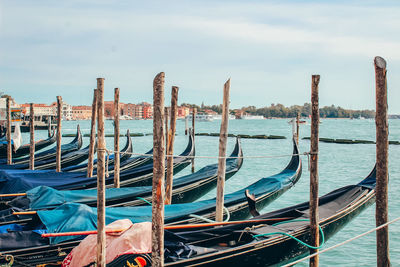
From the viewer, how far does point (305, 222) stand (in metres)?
4.72

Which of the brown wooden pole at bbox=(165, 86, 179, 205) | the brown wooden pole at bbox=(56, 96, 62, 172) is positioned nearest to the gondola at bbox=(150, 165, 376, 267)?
the brown wooden pole at bbox=(165, 86, 179, 205)

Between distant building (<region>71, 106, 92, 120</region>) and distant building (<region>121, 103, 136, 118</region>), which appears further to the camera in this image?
distant building (<region>121, 103, 136, 118</region>)

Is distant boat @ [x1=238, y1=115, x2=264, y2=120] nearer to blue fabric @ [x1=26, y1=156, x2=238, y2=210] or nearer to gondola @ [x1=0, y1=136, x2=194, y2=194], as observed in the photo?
gondola @ [x1=0, y1=136, x2=194, y2=194]

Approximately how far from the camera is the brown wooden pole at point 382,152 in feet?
13.0

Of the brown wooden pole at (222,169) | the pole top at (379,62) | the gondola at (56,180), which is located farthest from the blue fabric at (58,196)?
the pole top at (379,62)

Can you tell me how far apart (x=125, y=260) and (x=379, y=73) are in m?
2.75

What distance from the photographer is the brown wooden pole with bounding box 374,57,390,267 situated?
13.0 feet

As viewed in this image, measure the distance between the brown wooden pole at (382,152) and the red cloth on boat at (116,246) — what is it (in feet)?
7.12

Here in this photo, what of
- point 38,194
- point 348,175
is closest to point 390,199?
point 348,175

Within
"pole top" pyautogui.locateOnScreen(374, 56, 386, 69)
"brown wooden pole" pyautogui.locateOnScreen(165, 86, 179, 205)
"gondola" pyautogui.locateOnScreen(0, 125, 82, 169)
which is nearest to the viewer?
"pole top" pyautogui.locateOnScreen(374, 56, 386, 69)

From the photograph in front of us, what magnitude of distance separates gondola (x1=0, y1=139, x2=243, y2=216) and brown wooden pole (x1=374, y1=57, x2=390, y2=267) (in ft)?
7.36

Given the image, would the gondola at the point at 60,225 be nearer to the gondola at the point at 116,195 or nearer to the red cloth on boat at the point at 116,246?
the red cloth on boat at the point at 116,246

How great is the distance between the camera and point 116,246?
11.6 feet

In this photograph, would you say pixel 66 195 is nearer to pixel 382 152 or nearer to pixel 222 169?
pixel 222 169
